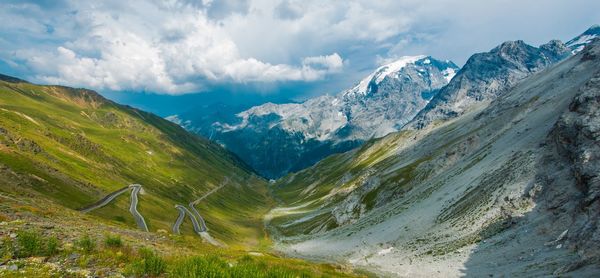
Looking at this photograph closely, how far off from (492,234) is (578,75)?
112m

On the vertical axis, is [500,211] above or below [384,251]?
above

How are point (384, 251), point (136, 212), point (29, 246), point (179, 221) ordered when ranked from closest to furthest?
point (29, 246) < point (384, 251) < point (136, 212) < point (179, 221)

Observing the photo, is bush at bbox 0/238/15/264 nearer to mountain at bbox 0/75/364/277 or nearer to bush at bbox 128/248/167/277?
mountain at bbox 0/75/364/277

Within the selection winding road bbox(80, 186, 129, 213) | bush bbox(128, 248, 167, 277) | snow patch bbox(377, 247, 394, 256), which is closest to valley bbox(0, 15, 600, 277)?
bush bbox(128, 248, 167, 277)

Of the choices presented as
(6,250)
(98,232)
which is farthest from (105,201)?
(6,250)

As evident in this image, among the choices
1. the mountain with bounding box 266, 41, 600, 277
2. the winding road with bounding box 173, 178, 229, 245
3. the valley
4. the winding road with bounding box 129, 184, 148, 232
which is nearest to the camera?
the valley

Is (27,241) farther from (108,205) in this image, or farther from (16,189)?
(108,205)

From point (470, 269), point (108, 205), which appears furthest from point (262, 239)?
point (470, 269)

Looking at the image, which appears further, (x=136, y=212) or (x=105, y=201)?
(x=136, y=212)

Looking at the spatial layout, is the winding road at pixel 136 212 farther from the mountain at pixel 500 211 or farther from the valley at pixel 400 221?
the mountain at pixel 500 211

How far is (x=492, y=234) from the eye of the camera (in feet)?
214

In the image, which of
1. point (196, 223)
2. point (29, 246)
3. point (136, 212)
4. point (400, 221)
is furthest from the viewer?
point (196, 223)

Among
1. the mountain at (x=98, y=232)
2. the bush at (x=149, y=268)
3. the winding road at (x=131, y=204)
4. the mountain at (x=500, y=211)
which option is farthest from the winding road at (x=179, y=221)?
the bush at (x=149, y=268)

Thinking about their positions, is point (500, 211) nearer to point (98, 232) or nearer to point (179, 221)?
point (98, 232)
